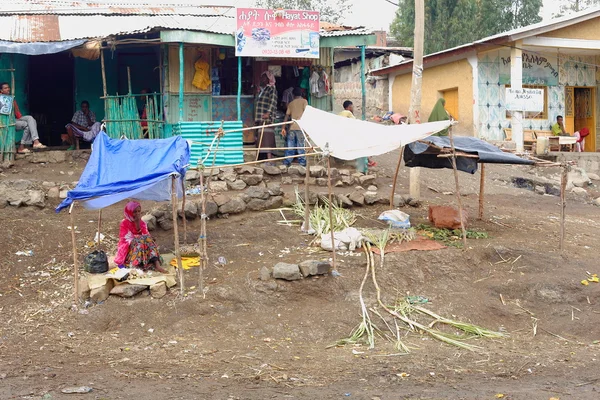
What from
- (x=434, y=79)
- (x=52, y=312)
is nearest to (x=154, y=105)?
(x=52, y=312)

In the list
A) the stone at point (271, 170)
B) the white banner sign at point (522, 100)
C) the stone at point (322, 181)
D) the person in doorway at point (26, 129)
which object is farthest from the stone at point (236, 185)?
the white banner sign at point (522, 100)

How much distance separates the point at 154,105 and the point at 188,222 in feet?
12.4

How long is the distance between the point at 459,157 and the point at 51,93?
925cm

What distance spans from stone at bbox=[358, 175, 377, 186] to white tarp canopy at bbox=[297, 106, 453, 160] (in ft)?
14.0

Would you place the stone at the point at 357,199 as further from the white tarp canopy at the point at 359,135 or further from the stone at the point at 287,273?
the stone at the point at 287,273

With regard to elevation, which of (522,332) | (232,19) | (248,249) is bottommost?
(522,332)

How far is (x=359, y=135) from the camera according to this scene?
344 inches

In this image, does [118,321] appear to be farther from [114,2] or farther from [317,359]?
[114,2]

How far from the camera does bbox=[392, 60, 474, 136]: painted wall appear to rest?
Answer: 18969 millimetres

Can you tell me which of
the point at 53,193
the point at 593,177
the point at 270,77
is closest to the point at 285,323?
the point at 53,193

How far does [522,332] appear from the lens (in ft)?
25.8

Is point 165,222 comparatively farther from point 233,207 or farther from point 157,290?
point 157,290

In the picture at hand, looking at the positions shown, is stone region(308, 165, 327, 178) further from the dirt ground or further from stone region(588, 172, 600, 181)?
stone region(588, 172, 600, 181)

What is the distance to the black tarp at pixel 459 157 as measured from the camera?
31.6 ft
